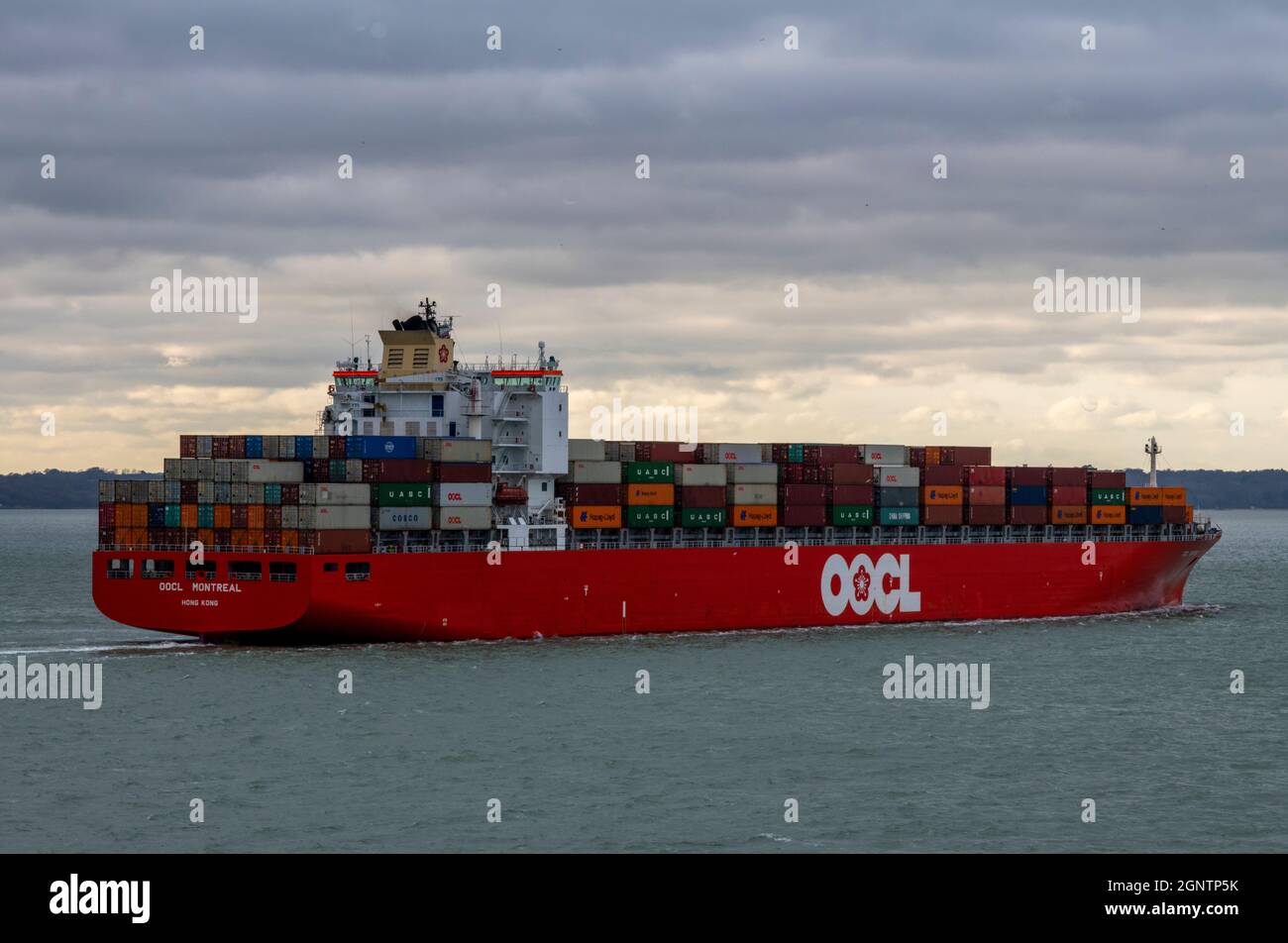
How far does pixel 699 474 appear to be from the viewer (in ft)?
215

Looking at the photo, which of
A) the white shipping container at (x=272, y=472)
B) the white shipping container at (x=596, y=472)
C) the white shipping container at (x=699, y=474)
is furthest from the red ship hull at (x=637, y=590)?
the white shipping container at (x=596, y=472)

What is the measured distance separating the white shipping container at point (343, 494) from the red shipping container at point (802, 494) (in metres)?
19.6

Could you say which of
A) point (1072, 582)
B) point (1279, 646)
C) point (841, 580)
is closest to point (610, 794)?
point (841, 580)

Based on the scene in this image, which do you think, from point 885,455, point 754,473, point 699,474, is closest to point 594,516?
point 699,474

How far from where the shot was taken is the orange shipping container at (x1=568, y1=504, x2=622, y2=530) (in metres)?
62.4

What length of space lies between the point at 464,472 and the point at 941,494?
24.3 m

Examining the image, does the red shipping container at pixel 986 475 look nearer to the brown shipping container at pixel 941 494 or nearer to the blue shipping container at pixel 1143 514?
the brown shipping container at pixel 941 494

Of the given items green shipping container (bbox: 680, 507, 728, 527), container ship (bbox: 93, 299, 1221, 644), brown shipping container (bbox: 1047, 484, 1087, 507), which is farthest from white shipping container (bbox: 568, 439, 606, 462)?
brown shipping container (bbox: 1047, 484, 1087, 507)

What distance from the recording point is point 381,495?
5716 centimetres

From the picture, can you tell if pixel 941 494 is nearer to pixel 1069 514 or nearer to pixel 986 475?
pixel 986 475

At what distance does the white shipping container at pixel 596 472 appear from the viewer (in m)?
63.3

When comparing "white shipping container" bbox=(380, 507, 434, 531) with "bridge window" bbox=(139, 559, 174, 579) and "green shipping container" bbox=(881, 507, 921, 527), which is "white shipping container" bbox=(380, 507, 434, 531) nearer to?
"bridge window" bbox=(139, 559, 174, 579)
